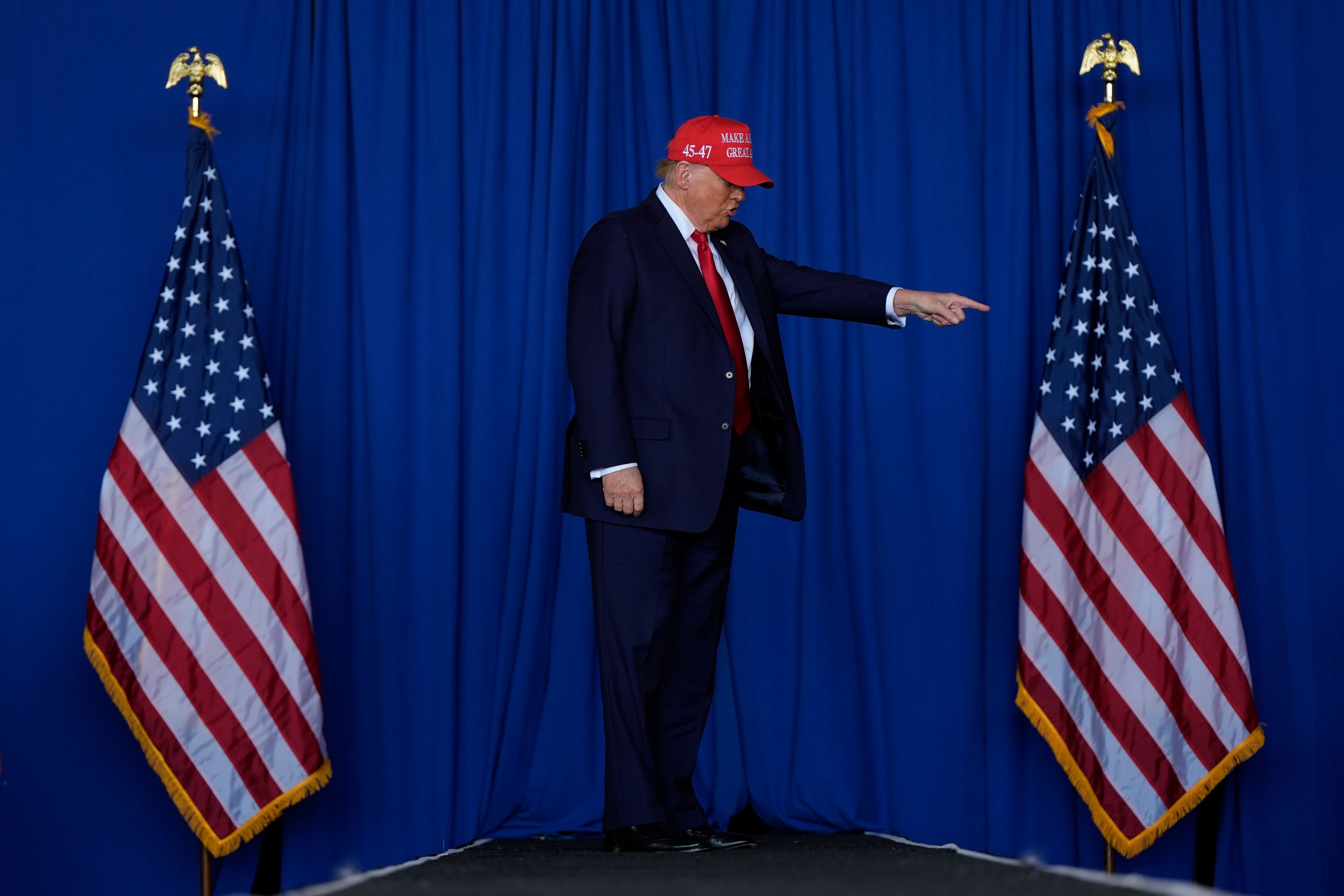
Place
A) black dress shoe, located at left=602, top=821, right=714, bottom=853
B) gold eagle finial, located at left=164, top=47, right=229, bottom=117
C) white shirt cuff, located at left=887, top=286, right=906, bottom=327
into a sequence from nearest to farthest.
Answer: black dress shoe, located at left=602, top=821, right=714, bottom=853
white shirt cuff, located at left=887, top=286, right=906, bottom=327
gold eagle finial, located at left=164, top=47, right=229, bottom=117

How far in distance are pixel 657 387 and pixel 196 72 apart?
1.53m

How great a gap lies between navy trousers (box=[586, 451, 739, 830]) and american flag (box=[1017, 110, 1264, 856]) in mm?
1073

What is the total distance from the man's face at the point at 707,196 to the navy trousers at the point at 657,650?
17.2 inches

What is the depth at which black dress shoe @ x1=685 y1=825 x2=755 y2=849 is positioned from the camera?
2.25 meters

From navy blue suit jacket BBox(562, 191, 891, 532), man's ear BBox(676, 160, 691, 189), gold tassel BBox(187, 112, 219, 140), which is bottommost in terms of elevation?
navy blue suit jacket BBox(562, 191, 891, 532)

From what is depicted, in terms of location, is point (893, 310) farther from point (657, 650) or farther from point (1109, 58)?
point (1109, 58)

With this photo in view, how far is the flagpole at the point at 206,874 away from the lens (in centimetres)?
284

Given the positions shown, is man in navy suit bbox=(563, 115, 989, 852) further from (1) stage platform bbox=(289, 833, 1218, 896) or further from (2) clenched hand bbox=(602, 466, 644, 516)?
(1) stage platform bbox=(289, 833, 1218, 896)

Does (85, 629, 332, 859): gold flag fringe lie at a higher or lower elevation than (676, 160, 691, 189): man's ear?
lower

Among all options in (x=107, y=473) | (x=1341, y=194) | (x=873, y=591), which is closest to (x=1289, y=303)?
(x=1341, y=194)

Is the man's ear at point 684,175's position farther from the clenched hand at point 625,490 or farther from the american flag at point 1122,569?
the american flag at point 1122,569

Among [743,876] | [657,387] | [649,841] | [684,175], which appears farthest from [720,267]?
[743,876]

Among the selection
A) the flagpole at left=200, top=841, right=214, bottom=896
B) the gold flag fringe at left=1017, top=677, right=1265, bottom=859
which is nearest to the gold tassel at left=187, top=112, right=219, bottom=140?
the flagpole at left=200, top=841, right=214, bottom=896

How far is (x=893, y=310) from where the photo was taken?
8.30 ft
